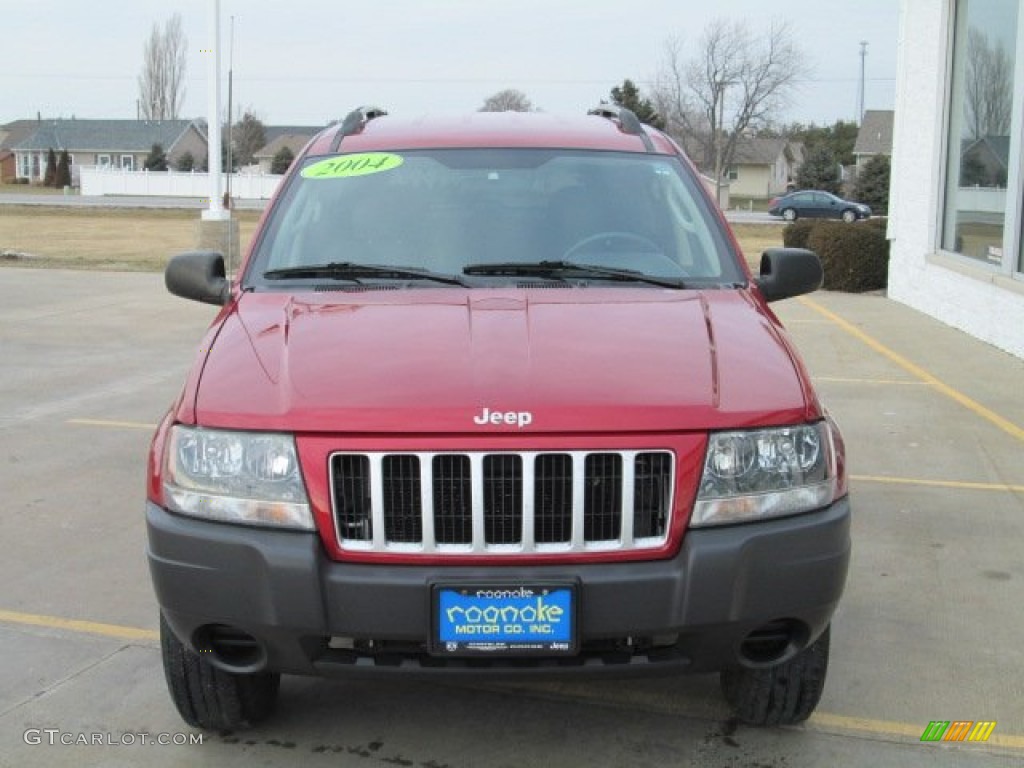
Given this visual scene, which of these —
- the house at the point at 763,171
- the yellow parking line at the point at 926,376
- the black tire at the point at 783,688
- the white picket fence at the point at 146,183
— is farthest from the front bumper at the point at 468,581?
the house at the point at 763,171

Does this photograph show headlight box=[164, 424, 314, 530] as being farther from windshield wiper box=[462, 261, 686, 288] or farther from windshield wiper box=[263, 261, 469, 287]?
windshield wiper box=[462, 261, 686, 288]

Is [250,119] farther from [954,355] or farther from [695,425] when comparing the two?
[695,425]

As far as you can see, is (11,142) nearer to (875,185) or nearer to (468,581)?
(875,185)

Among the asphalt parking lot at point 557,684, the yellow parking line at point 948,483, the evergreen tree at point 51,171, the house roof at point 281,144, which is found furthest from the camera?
the house roof at point 281,144

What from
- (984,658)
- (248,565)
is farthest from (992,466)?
(248,565)

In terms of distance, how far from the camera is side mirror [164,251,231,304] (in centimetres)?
421

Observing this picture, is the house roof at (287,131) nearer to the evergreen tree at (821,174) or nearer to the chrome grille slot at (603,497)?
the evergreen tree at (821,174)

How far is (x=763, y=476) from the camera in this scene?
300cm

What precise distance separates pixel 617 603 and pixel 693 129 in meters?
63.4

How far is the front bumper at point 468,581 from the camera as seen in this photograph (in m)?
2.84

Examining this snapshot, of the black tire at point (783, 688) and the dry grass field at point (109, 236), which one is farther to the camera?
the dry grass field at point (109, 236)

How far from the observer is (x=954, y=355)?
37.8 ft

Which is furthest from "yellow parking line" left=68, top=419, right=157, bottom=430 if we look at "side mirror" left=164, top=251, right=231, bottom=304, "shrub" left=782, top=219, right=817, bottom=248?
"shrub" left=782, top=219, right=817, bottom=248

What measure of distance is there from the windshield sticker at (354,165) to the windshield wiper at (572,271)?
27.5 inches
